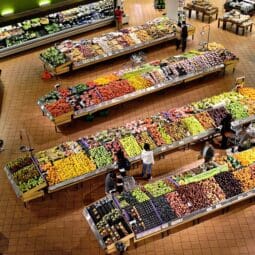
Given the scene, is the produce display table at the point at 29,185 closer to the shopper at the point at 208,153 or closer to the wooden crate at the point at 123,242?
the wooden crate at the point at 123,242

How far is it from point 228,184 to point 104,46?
8.02m

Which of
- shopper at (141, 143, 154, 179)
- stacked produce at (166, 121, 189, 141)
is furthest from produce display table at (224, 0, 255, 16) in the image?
shopper at (141, 143, 154, 179)

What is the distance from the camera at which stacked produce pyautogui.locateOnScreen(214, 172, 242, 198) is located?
1091 cm

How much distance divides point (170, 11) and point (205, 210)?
10642 millimetres

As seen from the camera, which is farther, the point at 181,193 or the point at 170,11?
the point at 170,11

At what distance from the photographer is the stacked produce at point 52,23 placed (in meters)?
18.2

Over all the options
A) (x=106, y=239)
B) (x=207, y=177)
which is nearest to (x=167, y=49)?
(x=207, y=177)

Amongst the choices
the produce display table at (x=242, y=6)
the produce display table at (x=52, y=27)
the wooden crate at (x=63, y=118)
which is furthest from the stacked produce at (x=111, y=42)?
the produce display table at (x=242, y=6)

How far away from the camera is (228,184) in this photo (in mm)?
11000

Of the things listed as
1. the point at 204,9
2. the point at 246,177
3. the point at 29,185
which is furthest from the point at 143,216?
the point at 204,9

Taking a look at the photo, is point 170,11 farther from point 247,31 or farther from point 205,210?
point 205,210

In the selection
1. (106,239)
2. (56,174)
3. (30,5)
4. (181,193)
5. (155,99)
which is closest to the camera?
(106,239)

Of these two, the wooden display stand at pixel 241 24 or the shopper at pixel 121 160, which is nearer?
the shopper at pixel 121 160

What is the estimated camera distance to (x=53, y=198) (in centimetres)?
1187
